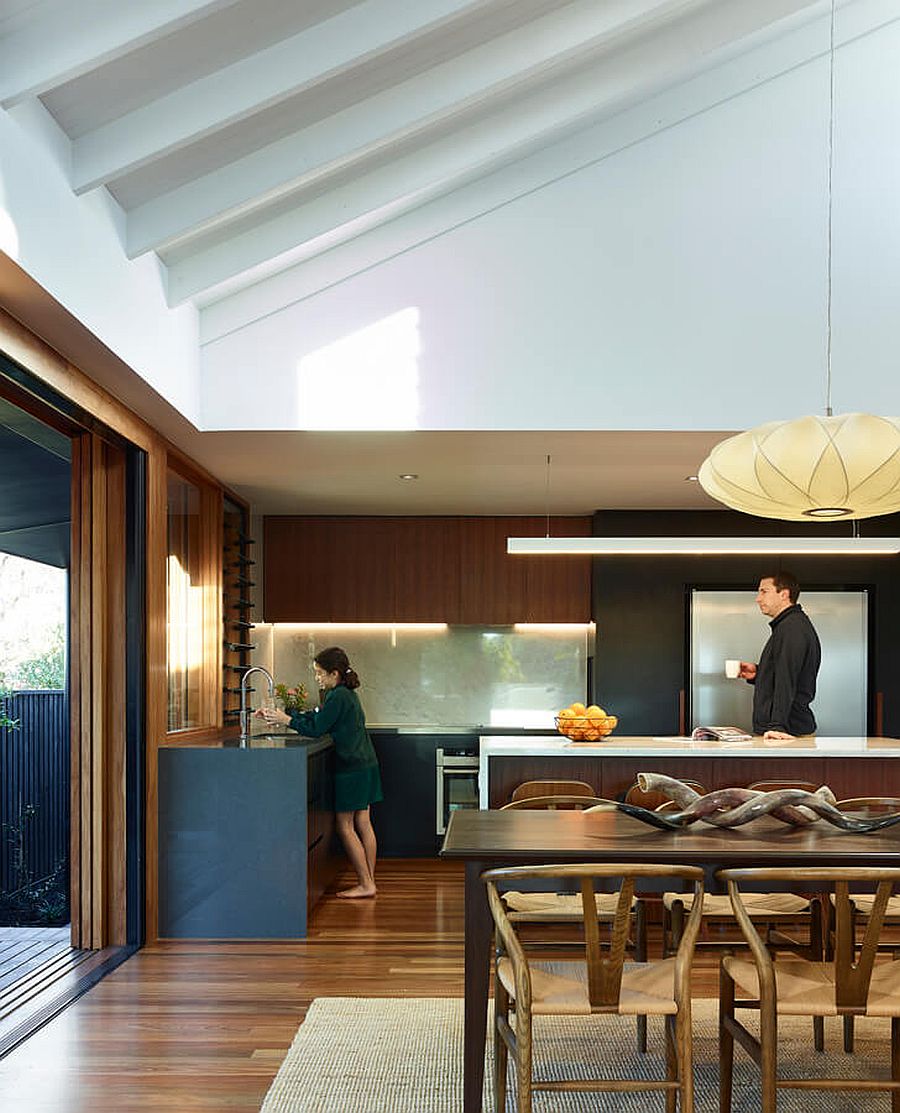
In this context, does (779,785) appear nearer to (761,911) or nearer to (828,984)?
(761,911)

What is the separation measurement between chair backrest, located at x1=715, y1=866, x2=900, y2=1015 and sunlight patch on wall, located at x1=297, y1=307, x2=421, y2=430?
308 cm

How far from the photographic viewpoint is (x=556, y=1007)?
10.1 ft

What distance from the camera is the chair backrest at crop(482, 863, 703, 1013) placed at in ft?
10.1

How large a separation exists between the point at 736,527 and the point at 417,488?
2.21 meters

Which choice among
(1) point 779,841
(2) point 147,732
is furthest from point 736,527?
(1) point 779,841

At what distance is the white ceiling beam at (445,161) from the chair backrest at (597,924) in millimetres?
3045

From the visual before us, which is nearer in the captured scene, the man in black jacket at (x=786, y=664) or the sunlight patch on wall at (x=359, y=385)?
the sunlight patch on wall at (x=359, y=385)

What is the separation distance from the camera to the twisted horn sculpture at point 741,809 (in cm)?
360

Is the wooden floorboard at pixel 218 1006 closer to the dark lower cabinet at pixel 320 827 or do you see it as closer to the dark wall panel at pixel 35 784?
the dark lower cabinet at pixel 320 827

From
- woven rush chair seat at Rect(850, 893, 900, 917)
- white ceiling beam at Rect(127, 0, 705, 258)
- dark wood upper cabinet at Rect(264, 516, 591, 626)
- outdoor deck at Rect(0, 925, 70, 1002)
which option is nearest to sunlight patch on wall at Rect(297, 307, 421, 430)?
white ceiling beam at Rect(127, 0, 705, 258)

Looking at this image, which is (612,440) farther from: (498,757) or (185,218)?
(185,218)

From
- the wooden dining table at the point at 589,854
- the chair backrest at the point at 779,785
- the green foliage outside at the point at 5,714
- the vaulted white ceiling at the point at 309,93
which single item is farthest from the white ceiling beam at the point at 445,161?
the chair backrest at the point at 779,785

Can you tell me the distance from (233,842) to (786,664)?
9.30ft

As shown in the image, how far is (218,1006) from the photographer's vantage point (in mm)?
4594
